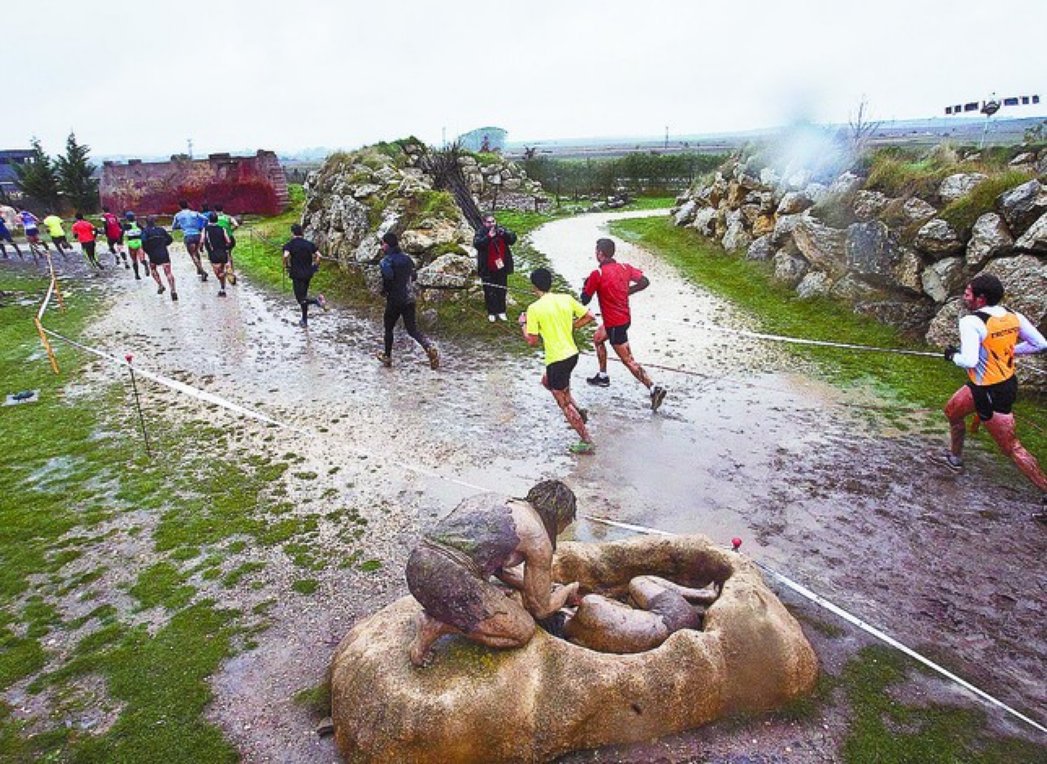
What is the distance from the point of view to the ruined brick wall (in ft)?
90.8

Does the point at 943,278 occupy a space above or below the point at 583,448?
above

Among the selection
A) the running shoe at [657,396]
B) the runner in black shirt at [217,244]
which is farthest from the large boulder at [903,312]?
the runner in black shirt at [217,244]

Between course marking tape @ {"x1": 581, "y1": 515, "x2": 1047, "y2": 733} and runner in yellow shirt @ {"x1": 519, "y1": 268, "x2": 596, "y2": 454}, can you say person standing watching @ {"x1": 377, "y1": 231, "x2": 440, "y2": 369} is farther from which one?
course marking tape @ {"x1": 581, "y1": 515, "x2": 1047, "y2": 733}

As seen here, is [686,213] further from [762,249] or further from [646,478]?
[646,478]

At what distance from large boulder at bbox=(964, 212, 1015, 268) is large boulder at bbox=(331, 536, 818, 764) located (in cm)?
856

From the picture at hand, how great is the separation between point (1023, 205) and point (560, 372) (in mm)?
7894

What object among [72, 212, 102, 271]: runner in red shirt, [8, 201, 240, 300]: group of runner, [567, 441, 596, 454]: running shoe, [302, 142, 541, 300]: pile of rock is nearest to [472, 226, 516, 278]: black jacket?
[302, 142, 541, 300]: pile of rock

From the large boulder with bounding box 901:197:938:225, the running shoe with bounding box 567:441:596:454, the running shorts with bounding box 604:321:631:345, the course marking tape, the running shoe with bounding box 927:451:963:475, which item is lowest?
the course marking tape

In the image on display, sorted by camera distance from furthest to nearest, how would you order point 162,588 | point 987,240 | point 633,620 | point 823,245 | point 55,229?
point 55,229
point 823,245
point 987,240
point 162,588
point 633,620

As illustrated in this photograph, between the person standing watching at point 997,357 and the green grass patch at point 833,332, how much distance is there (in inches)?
64.7

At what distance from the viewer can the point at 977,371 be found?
594cm

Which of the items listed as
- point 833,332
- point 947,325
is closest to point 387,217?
point 833,332

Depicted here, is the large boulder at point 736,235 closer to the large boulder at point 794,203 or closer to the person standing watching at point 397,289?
the large boulder at point 794,203

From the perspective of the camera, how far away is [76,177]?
100 feet
